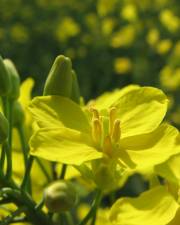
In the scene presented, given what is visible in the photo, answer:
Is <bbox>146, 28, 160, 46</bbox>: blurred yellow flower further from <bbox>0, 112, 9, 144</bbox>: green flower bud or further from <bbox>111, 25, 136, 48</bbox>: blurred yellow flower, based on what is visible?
<bbox>0, 112, 9, 144</bbox>: green flower bud

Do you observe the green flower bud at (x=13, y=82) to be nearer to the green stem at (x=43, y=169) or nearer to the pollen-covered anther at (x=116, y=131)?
the green stem at (x=43, y=169)

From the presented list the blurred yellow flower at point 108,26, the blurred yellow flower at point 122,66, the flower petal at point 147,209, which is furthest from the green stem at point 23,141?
the blurred yellow flower at point 108,26

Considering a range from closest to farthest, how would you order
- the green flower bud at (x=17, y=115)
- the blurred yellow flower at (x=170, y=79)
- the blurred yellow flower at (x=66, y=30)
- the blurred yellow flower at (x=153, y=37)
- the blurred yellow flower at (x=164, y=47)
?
the green flower bud at (x=17, y=115), the blurred yellow flower at (x=170, y=79), the blurred yellow flower at (x=164, y=47), the blurred yellow flower at (x=153, y=37), the blurred yellow flower at (x=66, y=30)

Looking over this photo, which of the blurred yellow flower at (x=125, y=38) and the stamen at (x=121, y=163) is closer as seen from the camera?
the stamen at (x=121, y=163)

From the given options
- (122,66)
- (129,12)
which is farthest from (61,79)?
(129,12)

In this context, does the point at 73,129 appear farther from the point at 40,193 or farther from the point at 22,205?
the point at 40,193

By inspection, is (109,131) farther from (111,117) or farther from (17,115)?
(17,115)
